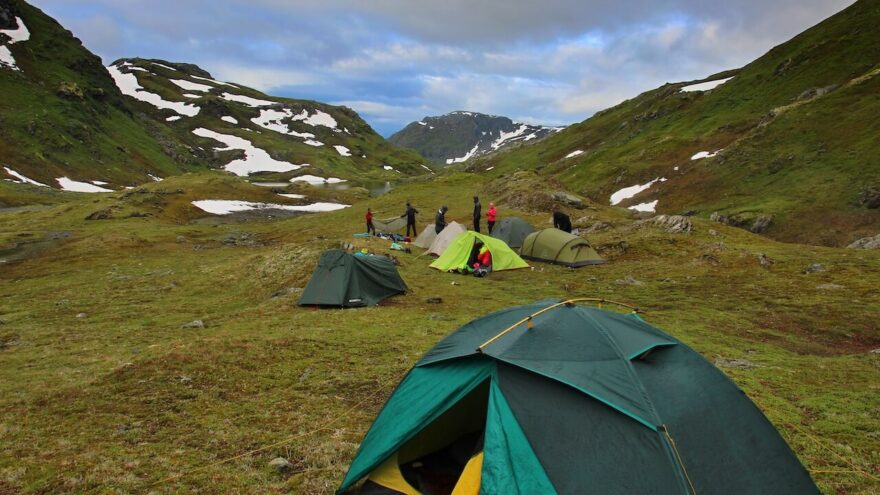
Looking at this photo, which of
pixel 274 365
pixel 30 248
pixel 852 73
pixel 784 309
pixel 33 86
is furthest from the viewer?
pixel 33 86

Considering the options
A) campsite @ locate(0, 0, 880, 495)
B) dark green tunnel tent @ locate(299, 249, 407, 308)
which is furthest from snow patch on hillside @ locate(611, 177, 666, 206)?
dark green tunnel tent @ locate(299, 249, 407, 308)

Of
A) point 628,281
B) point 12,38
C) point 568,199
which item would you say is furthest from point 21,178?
point 628,281

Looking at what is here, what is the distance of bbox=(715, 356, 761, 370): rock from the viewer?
1305 cm

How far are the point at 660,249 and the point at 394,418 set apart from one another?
26778 mm

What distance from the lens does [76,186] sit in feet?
301

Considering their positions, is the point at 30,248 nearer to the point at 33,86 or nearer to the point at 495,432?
the point at 495,432

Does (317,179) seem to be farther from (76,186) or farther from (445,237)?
(445,237)

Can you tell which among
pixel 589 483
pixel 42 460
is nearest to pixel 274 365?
pixel 42 460

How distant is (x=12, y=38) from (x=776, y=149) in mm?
181102

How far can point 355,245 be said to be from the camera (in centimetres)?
3033

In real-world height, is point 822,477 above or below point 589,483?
below

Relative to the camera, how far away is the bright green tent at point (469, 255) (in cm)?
2730

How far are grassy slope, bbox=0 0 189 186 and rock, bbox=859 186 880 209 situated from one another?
11965 cm

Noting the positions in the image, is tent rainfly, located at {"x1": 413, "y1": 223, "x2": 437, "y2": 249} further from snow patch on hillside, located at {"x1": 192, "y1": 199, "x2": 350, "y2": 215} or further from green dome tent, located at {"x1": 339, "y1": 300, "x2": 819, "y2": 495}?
snow patch on hillside, located at {"x1": 192, "y1": 199, "x2": 350, "y2": 215}
